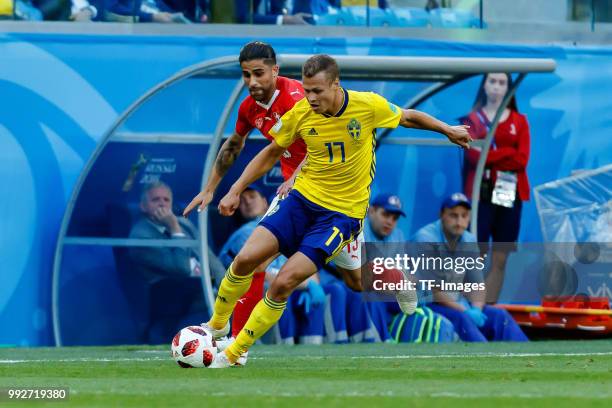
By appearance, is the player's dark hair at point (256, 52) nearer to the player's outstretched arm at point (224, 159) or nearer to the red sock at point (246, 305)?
the player's outstretched arm at point (224, 159)

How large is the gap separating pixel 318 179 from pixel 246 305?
3.83 ft

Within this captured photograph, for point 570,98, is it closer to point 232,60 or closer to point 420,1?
point 420,1

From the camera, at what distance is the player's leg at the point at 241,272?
955 cm

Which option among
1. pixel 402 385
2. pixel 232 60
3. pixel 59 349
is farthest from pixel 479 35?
pixel 402 385

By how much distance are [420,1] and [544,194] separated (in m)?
2.48

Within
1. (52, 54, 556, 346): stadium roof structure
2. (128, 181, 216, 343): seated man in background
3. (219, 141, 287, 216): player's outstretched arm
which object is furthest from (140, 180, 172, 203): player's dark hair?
(219, 141, 287, 216): player's outstretched arm

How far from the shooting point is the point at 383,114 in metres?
9.85

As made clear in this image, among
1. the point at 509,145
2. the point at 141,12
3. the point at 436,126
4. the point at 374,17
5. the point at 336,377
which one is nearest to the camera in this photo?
the point at 336,377

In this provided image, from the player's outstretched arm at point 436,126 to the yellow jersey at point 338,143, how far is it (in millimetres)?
92

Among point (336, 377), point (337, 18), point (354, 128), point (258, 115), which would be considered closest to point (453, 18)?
point (337, 18)

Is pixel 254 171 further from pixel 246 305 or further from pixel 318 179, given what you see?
pixel 246 305

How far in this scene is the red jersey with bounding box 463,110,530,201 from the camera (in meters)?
15.8

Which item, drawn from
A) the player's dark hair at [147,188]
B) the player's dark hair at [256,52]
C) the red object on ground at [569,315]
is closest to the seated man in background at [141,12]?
the player's dark hair at [147,188]

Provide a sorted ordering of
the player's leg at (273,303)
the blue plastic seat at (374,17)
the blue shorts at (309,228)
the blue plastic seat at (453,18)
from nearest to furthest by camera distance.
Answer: the player's leg at (273,303), the blue shorts at (309,228), the blue plastic seat at (374,17), the blue plastic seat at (453,18)
